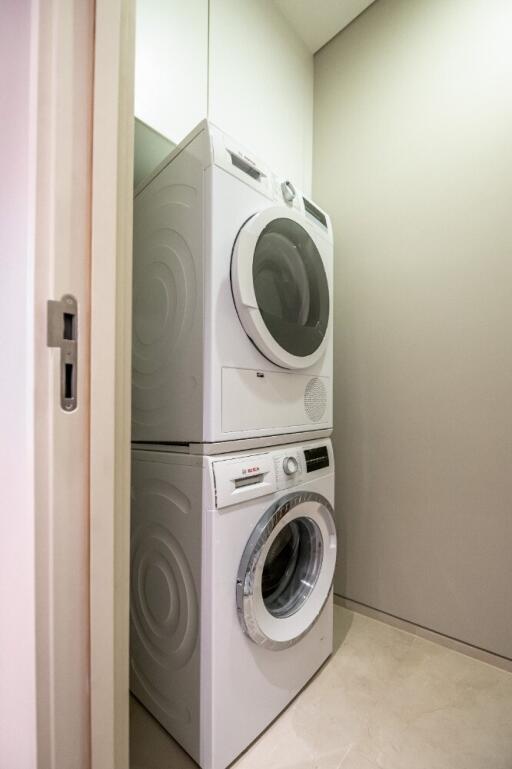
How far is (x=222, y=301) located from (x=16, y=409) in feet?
1.83

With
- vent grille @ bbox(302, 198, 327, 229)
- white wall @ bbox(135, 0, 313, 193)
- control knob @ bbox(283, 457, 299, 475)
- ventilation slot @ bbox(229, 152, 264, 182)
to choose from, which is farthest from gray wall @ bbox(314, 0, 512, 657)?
ventilation slot @ bbox(229, 152, 264, 182)

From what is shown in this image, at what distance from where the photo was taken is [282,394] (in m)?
1.16

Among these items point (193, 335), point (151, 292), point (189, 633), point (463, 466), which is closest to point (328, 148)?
point (151, 292)

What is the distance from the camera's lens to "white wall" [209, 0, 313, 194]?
1504 millimetres

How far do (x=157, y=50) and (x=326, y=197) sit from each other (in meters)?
0.96

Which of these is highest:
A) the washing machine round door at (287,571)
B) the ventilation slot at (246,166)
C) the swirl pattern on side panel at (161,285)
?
the ventilation slot at (246,166)

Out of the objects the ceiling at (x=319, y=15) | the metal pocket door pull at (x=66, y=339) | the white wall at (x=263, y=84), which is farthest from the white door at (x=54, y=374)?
the ceiling at (x=319, y=15)

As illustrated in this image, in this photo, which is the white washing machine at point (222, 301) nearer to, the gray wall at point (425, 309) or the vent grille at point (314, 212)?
the vent grille at point (314, 212)

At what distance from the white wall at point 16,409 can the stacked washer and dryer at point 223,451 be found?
0.41m

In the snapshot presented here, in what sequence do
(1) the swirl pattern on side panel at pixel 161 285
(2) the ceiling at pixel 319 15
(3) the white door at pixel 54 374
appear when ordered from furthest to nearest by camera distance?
(2) the ceiling at pixel 319 15
(1) the swirl pattern on side panel at pixel 161 285
(3) the white door at pixel 54 374

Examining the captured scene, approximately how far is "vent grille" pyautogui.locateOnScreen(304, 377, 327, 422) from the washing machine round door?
29cm

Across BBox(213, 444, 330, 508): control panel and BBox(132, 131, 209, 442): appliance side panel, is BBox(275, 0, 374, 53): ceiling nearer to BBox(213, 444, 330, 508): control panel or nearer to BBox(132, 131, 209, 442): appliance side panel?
BBox(132, 131, 209, 442): appliance side panel

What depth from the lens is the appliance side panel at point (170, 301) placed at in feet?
3.24

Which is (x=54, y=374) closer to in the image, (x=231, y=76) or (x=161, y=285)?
(x=161, y=285)
